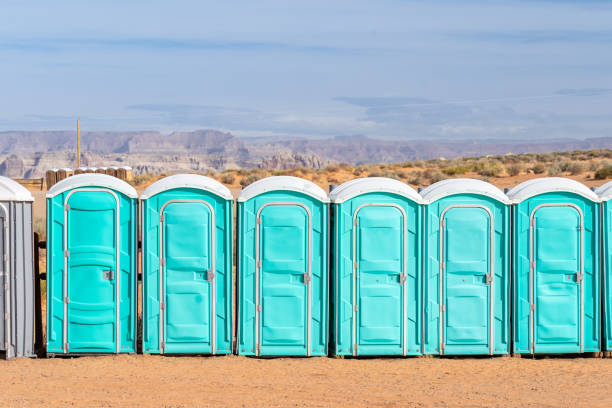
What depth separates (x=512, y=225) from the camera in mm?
8617

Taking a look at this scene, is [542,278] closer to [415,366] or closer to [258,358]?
[415,366]

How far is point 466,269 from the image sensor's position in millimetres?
8586

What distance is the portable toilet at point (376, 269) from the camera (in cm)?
845

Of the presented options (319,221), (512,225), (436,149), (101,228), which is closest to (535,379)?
(512,225)

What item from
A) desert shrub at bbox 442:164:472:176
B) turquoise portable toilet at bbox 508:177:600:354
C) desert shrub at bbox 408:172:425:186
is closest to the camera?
turquoise portable toilet at bbox 508:177:600:354

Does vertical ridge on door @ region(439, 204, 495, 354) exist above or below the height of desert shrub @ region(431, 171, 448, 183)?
below

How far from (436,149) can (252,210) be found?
153856mm

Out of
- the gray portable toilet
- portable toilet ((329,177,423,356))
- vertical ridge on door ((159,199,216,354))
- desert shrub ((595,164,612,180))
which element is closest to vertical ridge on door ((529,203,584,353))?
portable toilet ((329,177,423,356))

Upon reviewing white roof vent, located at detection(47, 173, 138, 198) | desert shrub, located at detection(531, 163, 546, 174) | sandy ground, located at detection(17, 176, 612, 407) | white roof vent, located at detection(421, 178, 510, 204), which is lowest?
sandy ground, located at detection(17, 176, 612, 407)

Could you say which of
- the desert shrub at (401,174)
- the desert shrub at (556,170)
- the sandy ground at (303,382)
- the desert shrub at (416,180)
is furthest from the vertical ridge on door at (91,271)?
the desert shrub at (401,174)

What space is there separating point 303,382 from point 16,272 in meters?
3.30

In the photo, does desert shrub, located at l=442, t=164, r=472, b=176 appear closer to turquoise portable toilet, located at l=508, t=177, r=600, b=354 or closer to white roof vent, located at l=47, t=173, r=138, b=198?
turquoise portable toilet, located at l=508, t=177, r=600, b=354

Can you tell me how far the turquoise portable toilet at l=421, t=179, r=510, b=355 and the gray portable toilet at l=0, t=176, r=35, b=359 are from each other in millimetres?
4258

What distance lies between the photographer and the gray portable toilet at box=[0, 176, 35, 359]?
840cm
